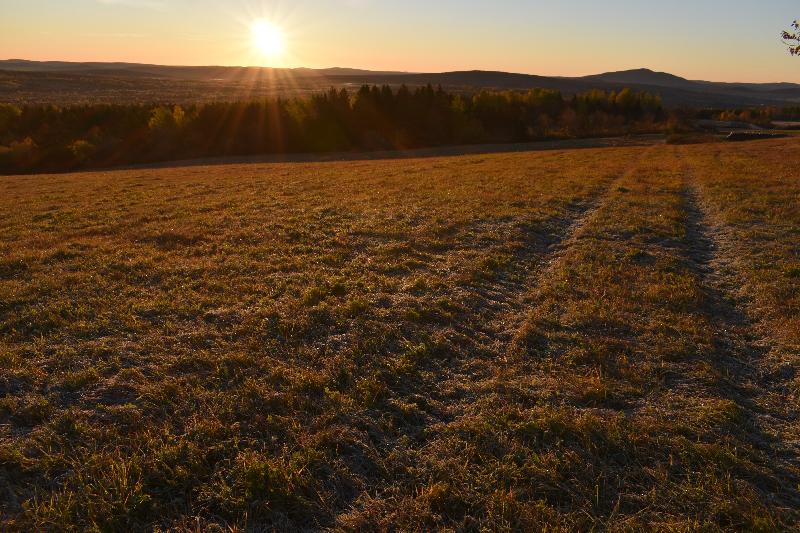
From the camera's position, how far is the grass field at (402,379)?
504 centimetres

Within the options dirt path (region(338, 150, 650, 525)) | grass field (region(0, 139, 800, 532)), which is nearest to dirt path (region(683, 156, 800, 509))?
grass field (region(0, 139, 800, 532))

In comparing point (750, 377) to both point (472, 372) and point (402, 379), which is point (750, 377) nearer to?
point (472, 372)

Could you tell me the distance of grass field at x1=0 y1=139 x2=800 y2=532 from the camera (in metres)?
5.04

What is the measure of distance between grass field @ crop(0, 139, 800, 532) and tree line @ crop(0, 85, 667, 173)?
61853mm

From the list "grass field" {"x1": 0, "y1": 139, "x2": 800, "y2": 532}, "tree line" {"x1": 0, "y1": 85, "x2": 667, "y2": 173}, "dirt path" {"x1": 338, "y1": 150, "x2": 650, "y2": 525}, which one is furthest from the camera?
"tree line" {"x1": 0, "y1": 85, "x2": 667, "y2": 173}

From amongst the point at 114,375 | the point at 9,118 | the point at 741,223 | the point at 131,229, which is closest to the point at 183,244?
the point at 131,229

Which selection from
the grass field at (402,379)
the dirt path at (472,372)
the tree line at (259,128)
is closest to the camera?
the grass field at (402,379)

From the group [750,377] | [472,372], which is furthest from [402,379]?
[750,377]

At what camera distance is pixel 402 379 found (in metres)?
7.33

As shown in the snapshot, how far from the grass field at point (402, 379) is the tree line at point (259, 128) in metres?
61.9

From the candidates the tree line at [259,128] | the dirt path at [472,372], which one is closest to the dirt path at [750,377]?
the dirt path at [472,372]

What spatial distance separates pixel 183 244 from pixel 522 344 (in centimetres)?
1138

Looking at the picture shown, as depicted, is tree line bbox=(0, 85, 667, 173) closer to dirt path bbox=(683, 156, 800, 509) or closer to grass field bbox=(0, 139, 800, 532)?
grass field bbox=(0, 139, 800, 532)

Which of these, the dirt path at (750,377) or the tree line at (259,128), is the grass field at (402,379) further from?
the tree line at (259,128)
